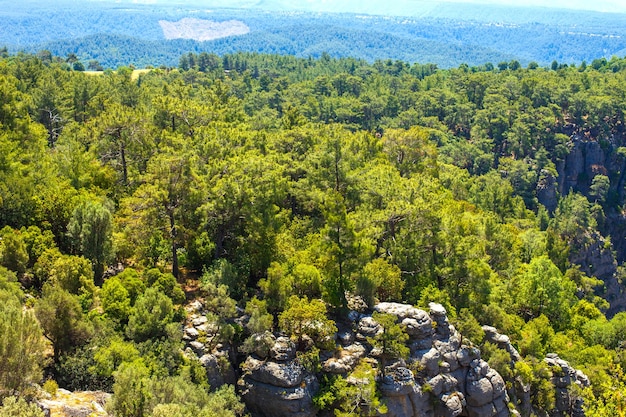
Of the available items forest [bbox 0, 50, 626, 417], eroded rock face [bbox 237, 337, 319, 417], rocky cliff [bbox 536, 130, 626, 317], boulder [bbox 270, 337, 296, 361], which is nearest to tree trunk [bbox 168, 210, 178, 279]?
forest [bbox 0, 50, 626, 417]

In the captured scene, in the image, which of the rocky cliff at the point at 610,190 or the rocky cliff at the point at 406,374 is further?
the rocky cliff at the point at 610,190

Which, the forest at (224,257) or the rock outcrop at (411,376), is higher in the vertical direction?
the forest at (224,257)

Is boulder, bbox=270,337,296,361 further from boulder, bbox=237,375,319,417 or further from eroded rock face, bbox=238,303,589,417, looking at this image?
boulder, bbox=237,375,319,417

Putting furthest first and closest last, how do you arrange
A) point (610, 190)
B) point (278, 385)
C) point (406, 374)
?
point (610, 190) → point (406, 374) → point (278, 385)

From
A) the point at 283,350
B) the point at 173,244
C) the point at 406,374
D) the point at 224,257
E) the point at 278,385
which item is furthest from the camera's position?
the point at 224,257

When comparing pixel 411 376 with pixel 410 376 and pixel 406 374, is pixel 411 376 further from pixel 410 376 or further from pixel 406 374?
pixel 406 374

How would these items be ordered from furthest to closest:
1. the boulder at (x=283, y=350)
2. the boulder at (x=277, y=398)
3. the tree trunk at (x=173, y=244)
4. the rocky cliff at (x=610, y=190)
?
the rocky cliff at (x=610, y=190)
the tree trunk at (x=173, y=244)
the boulder at (x=283, y=350)
the boulder at (x=277, y=398)

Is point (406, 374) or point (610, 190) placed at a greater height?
point (406, 374)

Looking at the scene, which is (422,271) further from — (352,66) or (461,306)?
(352,66)

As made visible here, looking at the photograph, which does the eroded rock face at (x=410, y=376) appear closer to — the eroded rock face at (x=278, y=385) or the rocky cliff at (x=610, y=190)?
the eroded rock face at (x=278, y=385)

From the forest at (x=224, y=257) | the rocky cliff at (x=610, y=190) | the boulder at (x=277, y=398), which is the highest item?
the forest at (x=224, y=257)

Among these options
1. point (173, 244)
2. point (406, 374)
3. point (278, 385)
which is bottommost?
point (406, 374)

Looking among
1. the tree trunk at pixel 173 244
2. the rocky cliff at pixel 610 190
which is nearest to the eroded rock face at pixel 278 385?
the tree trunk at pixel 173 244

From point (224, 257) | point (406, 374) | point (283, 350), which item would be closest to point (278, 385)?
point (283, 350)
